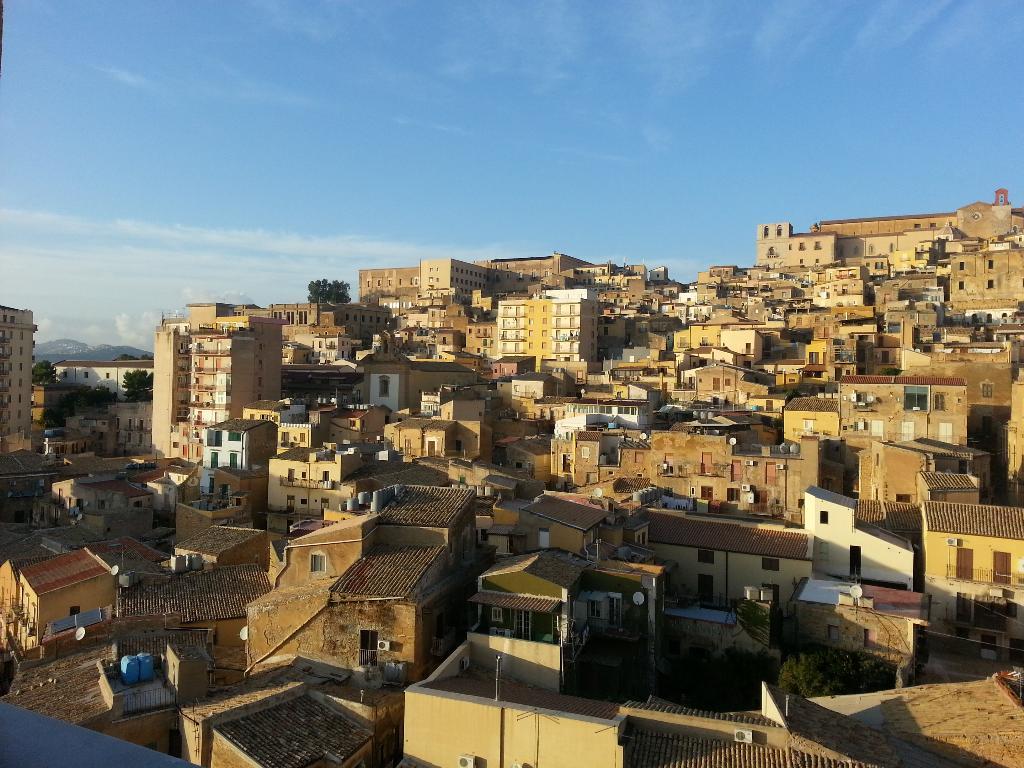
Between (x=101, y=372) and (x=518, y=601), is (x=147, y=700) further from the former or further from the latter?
(x=101, y=372)

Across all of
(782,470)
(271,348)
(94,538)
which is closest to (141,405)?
(271,348)

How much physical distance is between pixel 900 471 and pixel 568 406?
17627 millimetres

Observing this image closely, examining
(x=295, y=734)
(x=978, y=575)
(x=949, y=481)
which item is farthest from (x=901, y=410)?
(x=295, y=734)

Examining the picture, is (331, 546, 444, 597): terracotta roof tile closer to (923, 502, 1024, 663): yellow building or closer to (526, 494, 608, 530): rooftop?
(526, 494, 608, 530): rooftop

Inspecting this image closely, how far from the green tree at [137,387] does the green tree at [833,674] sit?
5648 centimetres

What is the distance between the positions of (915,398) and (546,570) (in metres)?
19.6

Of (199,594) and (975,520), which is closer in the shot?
(199,594)

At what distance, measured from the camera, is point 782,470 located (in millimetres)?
27078

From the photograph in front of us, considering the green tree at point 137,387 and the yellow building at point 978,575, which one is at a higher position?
the green tree at point 137,387

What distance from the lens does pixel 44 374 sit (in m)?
64.8

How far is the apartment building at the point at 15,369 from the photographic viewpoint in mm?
55781

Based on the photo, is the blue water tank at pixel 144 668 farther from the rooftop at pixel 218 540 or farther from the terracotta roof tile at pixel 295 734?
the rooftop at pixel 218 540

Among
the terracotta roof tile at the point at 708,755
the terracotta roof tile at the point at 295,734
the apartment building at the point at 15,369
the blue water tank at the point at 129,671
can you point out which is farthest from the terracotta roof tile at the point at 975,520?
the apartment building at the point at 15,369

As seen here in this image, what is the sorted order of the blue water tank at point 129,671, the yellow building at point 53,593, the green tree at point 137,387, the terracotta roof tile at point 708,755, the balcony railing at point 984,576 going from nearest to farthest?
the terracotta roof tile at point 708,755, the blue water tank at point 129,671, the yellow building at point 53,593, the balcony railing at point 984,576, the green tree at point 137,387
